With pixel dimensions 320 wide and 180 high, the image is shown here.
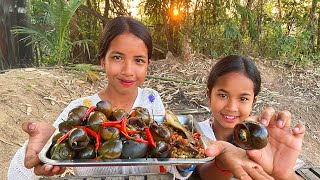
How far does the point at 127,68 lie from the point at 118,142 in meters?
0.79

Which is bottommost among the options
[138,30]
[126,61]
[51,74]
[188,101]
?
[188,101]

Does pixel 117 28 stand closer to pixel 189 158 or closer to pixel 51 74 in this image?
pixel 189 158

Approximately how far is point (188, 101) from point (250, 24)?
3.11 metres

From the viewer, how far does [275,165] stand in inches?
60.9

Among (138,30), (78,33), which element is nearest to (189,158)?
(138,30)

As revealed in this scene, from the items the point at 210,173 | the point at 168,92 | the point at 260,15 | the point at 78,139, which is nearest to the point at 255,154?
the point at 210,173

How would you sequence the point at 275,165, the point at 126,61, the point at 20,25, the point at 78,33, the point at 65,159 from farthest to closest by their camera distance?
the point at 78,33 → the point at 20,25 → the point at 126,61 → the point at 275,165 → the point at 65,159

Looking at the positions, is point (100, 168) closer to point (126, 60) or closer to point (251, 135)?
point (126, 60)

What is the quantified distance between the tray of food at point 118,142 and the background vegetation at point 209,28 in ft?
17.7

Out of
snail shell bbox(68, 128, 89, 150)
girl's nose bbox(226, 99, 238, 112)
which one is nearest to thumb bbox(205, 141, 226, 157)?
snail shell bbox(68, 128, 89, 150)

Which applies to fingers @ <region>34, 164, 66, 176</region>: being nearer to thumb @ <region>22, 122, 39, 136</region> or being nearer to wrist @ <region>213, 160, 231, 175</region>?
thumb @ <region>22, 122, 39, 136</region>

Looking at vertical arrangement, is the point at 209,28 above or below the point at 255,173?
above

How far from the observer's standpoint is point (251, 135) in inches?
53.2

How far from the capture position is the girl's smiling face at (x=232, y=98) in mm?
2186
